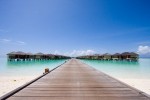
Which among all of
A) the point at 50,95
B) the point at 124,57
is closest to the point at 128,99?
the point at 50,95

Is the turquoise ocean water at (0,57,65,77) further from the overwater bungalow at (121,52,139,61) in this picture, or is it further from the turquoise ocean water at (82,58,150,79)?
the overwater bungalow at (121,52,139,61)

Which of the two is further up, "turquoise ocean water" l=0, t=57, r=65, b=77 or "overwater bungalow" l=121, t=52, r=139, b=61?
"overwater bungalow" l=121, t=52, r=139, b=61

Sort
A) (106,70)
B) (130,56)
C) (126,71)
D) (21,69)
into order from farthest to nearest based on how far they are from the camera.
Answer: (130,56), (21,69), (106,70), (126,71)

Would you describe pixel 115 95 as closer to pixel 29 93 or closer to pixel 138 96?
pixel 138 96

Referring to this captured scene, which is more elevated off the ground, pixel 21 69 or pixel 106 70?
pixel 21 69

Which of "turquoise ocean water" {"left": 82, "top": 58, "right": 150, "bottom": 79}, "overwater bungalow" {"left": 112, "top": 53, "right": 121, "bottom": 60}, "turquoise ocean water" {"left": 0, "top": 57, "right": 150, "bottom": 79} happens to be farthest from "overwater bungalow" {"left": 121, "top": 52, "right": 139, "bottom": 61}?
"turquoise ocean water" {"left": 82, "top": 58, "right": 150, "bottom": 79}

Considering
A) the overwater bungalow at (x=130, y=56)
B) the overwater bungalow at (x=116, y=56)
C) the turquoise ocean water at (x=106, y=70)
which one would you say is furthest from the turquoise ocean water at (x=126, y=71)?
the overwater bungalow at (x=116, y=56)

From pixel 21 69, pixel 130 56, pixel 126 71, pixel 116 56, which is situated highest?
pixel 116 56

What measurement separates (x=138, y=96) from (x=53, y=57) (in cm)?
10787

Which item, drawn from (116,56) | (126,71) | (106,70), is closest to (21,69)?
(106,70)

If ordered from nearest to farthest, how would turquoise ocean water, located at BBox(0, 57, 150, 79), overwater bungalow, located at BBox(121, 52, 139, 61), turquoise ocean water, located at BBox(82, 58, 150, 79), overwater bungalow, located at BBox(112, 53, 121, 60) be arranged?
1. turquoise ocean water, located at BBox(82, 58, 150, 79)
2. turquoise ocean water, located at BBox(0, 57, 150, 79)
3. overwater bungalow, located at BBox(121, 52, 139, 61)
4. overwater bungalow, located at BBox(112, 53, 121, 60)

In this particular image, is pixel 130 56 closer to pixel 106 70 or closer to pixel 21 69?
pixel 106 70

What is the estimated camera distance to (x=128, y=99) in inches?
216

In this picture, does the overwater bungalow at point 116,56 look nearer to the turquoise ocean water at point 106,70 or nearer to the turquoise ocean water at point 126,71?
the turquoise ocean water at point 106,70
